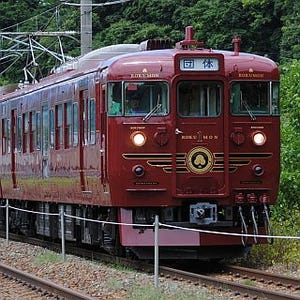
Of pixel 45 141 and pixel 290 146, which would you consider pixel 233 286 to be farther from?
→ pixel 290 146

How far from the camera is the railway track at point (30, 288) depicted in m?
12.9

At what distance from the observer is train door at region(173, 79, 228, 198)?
1567 centimetres

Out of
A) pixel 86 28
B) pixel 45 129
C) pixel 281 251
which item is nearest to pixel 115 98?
pixel 281 251

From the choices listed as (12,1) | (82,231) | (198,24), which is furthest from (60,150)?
A: (12,1)

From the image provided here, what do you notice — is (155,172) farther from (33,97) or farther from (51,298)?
(33,97)

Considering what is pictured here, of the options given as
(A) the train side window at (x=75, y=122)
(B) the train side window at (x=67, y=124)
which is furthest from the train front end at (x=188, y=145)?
(B) the train side window at (x=67, y=124)

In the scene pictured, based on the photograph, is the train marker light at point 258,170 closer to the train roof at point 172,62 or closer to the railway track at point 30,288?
the train roof at point 172,62

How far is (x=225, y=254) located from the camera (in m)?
16.3

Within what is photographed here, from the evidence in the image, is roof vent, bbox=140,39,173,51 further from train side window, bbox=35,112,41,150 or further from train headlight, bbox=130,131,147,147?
train side window, bbox=35,112,41,150

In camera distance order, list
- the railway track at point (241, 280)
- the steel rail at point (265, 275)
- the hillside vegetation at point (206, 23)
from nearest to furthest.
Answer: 1. the railway track at point (241, 280)
2. the steel rail at point (265, 275)
3. the hillside vegetation at point (206, 23)

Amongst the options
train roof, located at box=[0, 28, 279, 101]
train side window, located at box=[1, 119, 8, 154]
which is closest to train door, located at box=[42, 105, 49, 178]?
train roof, located at box=[0, 28, 279, 101]

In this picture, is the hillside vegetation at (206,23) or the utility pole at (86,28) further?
the hillside vegetation at (206,23)

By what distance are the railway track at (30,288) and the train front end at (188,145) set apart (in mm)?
1648

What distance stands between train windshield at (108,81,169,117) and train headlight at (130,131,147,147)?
0.31 m
